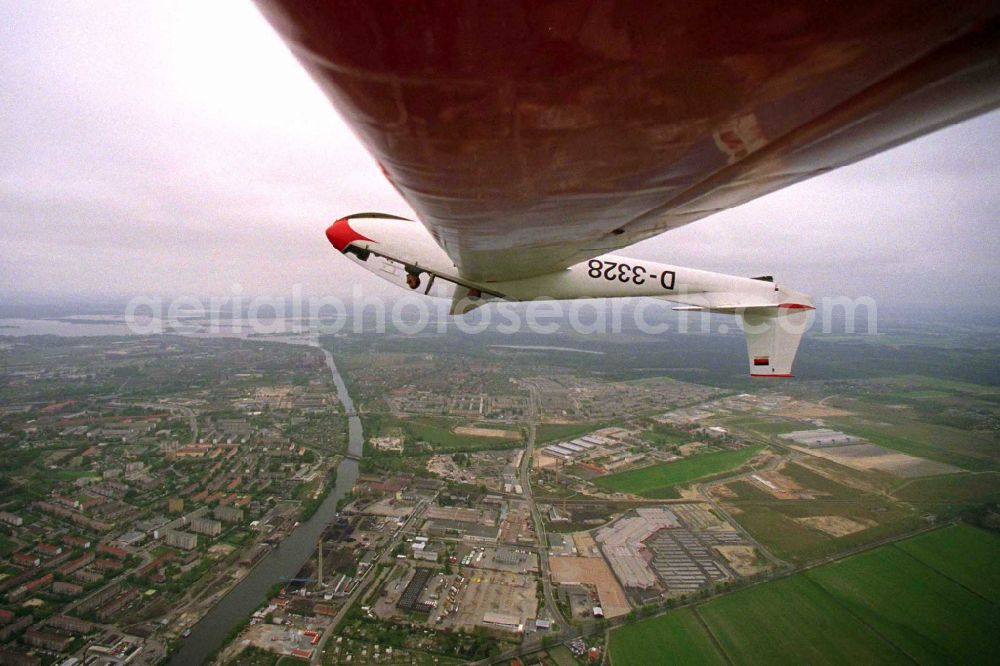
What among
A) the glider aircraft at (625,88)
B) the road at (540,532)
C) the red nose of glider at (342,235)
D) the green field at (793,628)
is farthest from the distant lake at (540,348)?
the glider aircraft at (625,88)

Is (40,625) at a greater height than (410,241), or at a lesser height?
lesser

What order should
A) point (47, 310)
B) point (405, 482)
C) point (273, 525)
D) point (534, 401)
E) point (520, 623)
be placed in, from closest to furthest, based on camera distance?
point (520, 623) → point (273, 525) → point (405, 482) → point (534, 401) → point (47, 310)

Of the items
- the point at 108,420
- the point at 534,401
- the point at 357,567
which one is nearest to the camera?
the point at 357,567

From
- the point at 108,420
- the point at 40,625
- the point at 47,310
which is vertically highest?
the point at 47,310

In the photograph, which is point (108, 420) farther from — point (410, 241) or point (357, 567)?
point (410, 241)

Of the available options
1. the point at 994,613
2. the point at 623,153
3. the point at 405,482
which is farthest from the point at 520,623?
the point at 994,613

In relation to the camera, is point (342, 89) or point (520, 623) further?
point (520, 623)

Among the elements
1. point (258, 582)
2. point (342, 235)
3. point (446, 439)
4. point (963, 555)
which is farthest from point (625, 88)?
point (446, 439)

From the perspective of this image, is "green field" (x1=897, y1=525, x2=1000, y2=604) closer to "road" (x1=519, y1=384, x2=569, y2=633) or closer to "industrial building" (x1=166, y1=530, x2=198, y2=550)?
"road" (x1=519, y1=384, x2=569, y2=633)
